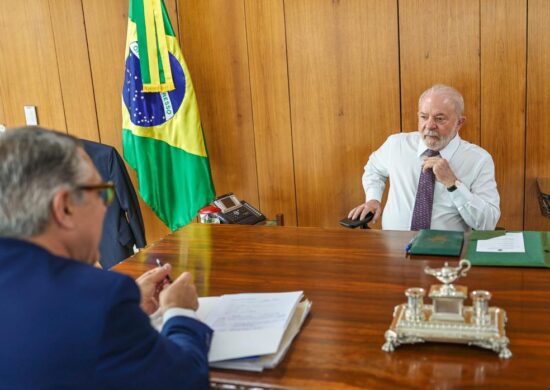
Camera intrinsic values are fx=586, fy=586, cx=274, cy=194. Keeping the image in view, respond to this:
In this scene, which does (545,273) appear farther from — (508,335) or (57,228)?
(57,228)

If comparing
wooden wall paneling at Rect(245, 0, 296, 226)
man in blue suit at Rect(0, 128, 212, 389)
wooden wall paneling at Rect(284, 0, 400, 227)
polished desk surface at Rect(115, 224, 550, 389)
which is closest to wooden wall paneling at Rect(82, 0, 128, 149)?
wooden wall paneling at Rect(245, 0, 296, 226)

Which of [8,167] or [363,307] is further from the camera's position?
[363,307]

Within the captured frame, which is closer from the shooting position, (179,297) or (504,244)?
(179,297)

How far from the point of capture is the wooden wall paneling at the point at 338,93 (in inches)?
139

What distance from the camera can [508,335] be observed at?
1.42 metres

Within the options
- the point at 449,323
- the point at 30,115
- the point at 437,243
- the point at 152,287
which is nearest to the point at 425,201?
the point at 437,243

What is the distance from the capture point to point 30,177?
108cm

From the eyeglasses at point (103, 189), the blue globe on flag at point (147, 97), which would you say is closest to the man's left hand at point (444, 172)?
the blue globe on flag at point (147, 97)

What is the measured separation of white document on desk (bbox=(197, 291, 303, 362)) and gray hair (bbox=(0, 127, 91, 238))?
533 mm

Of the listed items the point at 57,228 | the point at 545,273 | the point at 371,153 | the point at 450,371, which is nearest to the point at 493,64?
the point at 371,153

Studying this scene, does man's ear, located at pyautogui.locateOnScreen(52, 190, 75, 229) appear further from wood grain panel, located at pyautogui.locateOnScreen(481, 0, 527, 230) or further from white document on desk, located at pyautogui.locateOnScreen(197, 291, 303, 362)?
wood grain panel, located at pyautogui.locateOnScreen(481, 0, 527, 230)

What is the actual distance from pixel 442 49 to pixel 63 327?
291 cm

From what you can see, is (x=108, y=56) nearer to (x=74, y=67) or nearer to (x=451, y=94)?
(x=74, y=67)

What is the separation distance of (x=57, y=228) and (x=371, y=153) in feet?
9.17
